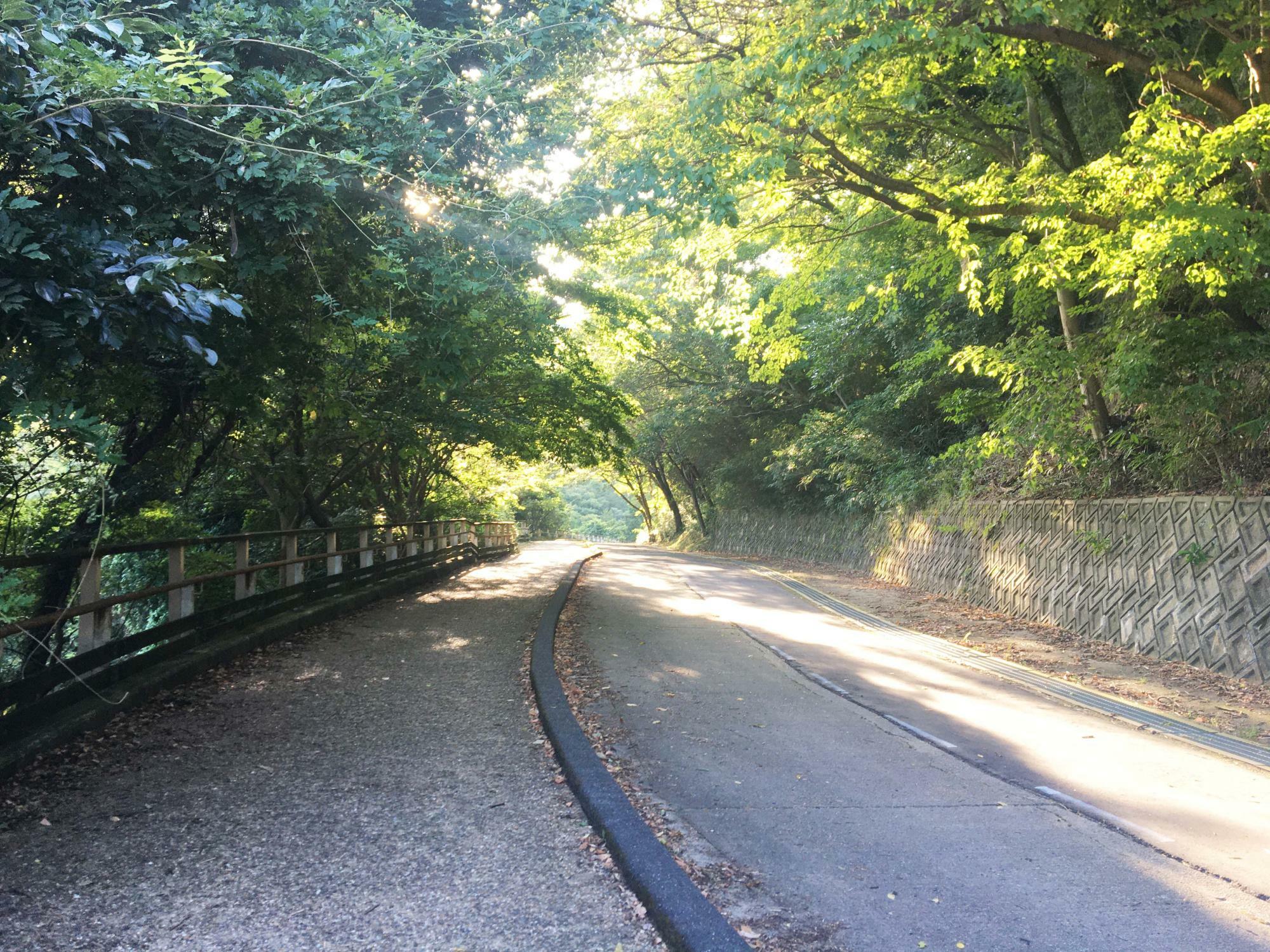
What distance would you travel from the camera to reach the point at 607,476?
167 ft

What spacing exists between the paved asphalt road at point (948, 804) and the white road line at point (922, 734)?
3cm

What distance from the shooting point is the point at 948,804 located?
15.9 ft

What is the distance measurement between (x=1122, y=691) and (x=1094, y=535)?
3.65 metres

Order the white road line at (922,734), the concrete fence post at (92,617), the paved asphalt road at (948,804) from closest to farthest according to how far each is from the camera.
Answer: the paved asphalt road at (948,804)
the concrete fence post at (92,617)
the white road line at (922,734)

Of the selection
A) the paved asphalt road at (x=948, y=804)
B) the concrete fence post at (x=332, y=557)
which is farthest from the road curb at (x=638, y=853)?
the concrete fence post at (x=332, y=557)

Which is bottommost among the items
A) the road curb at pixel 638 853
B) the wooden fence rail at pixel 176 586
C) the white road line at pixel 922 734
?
the white road line at pixel 922 734

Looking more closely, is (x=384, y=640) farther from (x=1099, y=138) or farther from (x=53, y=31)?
(x=1099, y=138)

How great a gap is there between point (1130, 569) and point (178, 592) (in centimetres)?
1092

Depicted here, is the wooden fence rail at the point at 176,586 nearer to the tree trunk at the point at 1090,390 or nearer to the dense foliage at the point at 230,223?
the dense foliage at the point at 230,223

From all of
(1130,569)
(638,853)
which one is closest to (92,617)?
(638,853)

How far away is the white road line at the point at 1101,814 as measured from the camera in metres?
4.46

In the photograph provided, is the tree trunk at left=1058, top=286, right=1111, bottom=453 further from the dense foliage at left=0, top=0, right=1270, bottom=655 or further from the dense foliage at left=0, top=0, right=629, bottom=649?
the dense foliage at left=0, top=0, right=629, bottom=649

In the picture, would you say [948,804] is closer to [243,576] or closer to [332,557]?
[243,576]

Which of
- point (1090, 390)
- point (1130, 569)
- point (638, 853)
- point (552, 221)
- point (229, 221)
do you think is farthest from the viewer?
point (1090, 390)
